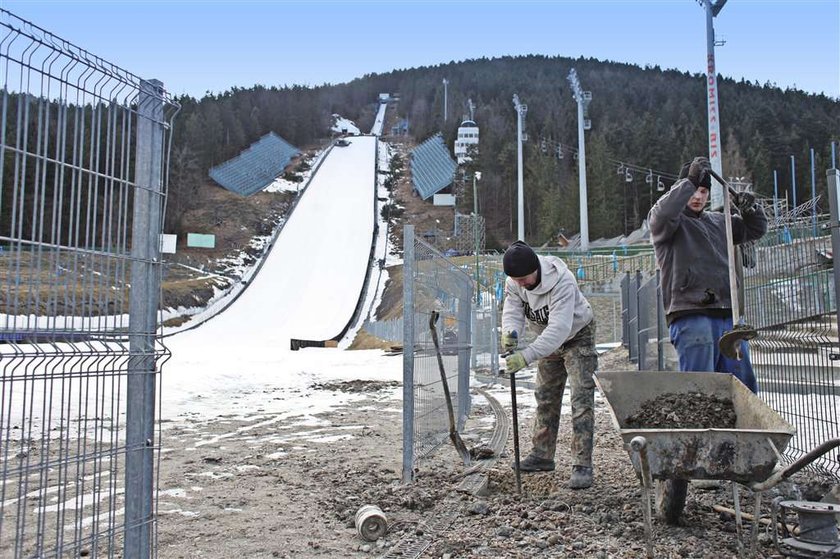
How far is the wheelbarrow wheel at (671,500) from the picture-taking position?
404cm

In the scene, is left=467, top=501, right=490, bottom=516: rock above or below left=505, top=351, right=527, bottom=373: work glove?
below

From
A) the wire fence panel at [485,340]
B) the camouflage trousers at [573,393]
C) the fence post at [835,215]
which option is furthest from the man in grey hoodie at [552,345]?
the wire fence panel at [485,340]

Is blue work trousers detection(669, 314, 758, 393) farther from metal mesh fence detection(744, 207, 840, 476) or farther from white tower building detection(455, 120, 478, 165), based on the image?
white tower building detection(455, 120, 478, 165)

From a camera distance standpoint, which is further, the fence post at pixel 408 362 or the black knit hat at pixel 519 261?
the fence post at pixel 408 362

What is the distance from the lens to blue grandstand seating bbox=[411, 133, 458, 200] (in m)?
71.2

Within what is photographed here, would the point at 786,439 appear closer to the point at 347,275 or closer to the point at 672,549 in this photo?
the point at 672,549

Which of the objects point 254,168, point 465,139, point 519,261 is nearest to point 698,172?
point 519,261

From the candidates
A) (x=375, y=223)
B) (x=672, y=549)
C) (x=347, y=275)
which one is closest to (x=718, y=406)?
(x=672, y=549)

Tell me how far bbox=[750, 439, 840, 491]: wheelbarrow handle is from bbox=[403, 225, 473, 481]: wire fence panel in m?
2.79

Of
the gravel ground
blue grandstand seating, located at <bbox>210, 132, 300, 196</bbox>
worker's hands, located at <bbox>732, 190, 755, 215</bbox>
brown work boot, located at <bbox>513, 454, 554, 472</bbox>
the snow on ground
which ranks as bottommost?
the gravel ground

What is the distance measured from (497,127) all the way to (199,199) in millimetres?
38748

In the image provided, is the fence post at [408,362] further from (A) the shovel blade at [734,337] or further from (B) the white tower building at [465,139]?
(B) the white tower building at [465,139]

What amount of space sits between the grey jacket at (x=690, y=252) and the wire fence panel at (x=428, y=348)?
1.80 m

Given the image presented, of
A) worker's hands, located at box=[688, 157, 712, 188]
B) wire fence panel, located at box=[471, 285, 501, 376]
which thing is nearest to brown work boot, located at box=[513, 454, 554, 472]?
worker's hands, located at box=[688, 157, 712, 188]
